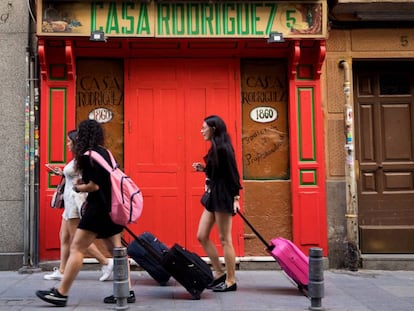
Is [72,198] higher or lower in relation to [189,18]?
lower

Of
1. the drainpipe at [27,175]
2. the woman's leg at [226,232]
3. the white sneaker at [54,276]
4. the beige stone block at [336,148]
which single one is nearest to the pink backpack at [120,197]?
the woman's leg at [226,232]

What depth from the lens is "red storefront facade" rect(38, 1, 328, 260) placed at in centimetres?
770

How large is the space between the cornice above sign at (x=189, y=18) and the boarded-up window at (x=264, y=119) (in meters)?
0.70

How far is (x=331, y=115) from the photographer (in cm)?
815

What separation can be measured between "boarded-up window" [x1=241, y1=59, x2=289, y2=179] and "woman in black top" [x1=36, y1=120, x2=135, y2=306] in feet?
10.1

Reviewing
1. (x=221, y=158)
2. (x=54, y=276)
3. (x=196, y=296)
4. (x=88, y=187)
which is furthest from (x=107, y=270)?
(x=221, y=158)

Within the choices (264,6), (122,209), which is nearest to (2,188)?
(122,209)

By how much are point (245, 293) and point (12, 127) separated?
13.7 ft

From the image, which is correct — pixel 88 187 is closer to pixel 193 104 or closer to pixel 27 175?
pixel 27 175

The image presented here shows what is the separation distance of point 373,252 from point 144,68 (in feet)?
14.8

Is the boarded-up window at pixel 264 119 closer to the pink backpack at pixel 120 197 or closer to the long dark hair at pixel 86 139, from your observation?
the pink backpack at pixel 120 197

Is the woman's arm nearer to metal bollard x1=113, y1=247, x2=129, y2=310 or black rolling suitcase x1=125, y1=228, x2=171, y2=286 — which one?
metal bollard x1=113, y1=247, x2=129, y2=310

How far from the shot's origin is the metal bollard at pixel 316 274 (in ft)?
17.7

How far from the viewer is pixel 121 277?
5316mm
